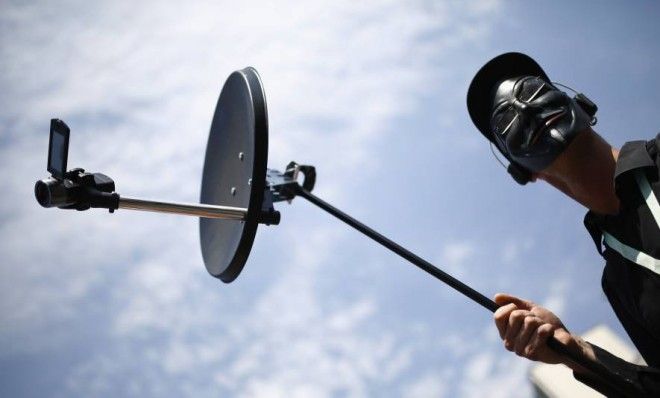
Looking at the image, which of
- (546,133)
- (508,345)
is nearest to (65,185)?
(508,345)

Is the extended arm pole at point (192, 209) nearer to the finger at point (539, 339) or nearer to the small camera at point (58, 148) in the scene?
the small camera at point (58, 148)

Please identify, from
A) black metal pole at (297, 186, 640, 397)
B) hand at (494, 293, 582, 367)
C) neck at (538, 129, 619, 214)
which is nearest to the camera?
black metal pole at (297, 186, 640, 397)

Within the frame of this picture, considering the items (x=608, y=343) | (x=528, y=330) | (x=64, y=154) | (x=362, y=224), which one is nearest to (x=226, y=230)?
(x=362, y=224)

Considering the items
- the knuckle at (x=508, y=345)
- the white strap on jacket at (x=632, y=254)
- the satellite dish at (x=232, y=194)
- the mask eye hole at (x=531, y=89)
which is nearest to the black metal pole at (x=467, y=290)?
the satellite dish at (x=232, y=194)

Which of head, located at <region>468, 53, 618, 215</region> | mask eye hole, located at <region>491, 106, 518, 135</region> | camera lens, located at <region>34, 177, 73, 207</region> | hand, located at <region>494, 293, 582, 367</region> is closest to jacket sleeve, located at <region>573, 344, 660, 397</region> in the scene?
hand, located at <region>494, 293, 582, 367</region>

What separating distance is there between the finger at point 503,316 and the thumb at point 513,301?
0.57ft

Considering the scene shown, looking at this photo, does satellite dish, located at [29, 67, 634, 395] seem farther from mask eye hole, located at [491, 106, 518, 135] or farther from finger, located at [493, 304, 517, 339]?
mask eye hole, located at [491, 106, 518, 135]

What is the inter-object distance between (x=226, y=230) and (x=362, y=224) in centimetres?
116

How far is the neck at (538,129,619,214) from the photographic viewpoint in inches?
152

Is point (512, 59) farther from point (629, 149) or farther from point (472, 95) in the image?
point (629, 149)

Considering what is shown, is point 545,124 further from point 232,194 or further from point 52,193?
point 52,193

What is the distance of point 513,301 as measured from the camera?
3.59 metres

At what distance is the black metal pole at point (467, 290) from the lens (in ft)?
9.83

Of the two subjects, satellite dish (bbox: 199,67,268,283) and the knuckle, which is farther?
satellite dish (bbox: 199,67,268,283)
